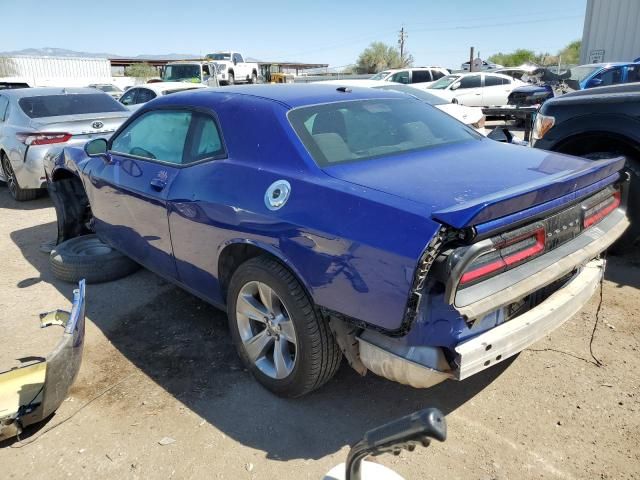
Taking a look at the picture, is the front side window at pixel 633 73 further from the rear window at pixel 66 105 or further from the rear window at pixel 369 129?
the rear window at pixel 66 105

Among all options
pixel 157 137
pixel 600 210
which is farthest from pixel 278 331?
pixel 600 210

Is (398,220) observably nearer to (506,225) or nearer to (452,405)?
(506,225)

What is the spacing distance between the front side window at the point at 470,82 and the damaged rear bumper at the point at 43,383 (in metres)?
15.5

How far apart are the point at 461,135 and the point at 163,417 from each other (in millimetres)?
2540

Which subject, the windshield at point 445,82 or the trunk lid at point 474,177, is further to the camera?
the windshield at point 445,82

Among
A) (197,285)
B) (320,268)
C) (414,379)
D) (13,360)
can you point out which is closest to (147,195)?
(197,285)

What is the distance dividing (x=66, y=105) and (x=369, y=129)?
6.37 metres

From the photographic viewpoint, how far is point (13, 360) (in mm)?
3463

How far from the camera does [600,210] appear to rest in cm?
294

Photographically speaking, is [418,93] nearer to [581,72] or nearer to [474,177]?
[474,177]

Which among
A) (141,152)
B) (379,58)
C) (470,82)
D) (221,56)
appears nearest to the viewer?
(141,152)

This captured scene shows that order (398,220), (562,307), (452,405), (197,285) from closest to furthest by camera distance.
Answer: (398,220) < (562,307) < (452,405) < (197,285)

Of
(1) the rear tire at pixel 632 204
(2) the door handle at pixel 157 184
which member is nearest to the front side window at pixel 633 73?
(1) the rear tire at pixel 632 204

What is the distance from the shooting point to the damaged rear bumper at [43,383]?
104 inches
